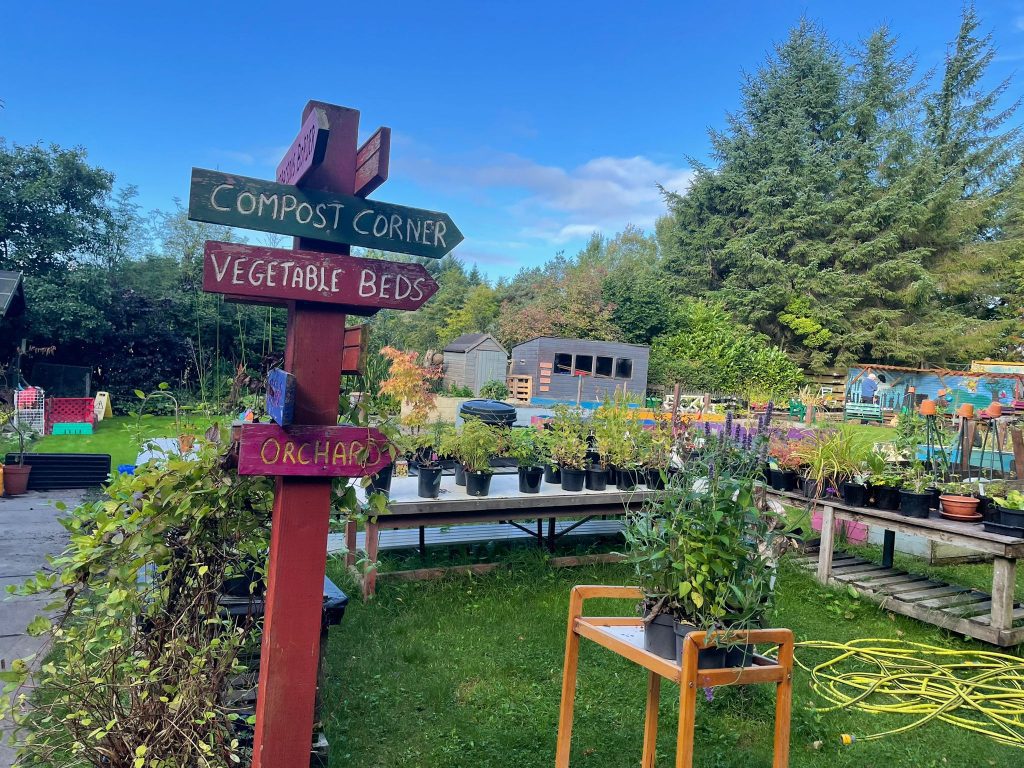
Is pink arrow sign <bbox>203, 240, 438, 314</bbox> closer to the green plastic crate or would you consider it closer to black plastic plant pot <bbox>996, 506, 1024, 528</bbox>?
black plastic plant pot <bbox>996, 506, 1024, 528</bbox>

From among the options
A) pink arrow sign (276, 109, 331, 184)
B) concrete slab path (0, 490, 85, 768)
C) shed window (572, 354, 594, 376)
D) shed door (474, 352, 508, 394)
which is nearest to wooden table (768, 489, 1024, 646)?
pink arrow sign (276, 109, 331, 184)

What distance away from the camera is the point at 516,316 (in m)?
29.1

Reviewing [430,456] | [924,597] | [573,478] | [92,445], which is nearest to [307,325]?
[430,456]

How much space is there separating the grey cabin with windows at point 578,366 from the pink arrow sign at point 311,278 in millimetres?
21579

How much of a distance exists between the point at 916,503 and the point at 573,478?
2.23m

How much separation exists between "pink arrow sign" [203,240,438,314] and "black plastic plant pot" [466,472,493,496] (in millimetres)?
2597

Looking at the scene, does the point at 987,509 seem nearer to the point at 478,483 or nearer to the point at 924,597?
the point at 924,597

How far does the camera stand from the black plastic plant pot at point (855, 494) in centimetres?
463

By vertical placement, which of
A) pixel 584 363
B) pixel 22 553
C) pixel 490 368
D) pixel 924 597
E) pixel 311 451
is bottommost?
pixel 22 553

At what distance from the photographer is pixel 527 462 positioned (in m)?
4.73

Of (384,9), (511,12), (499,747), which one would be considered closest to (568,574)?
(499,747)

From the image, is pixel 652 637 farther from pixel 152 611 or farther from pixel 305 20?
pixel 305 20

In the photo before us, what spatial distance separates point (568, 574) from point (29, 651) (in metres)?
3.15

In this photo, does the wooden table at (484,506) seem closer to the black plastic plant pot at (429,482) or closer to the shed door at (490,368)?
the black plastic plant pot at (429,482)
